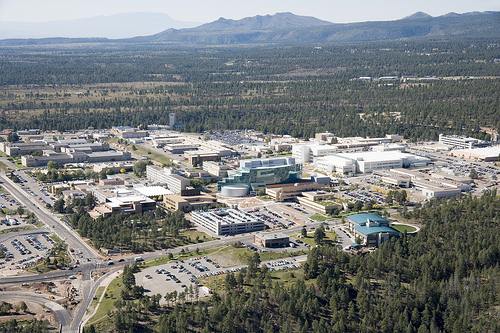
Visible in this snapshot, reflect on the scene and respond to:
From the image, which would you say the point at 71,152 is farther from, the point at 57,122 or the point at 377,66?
the point at 377,66

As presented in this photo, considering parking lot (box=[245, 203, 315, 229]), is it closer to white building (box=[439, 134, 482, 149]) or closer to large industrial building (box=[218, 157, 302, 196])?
large industrial building (box=[218, 157, 302, 196])

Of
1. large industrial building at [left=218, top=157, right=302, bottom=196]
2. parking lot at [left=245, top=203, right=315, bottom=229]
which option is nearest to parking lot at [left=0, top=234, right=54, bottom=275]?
parking lot at [left=245, top=203, right=315, bottom=229]

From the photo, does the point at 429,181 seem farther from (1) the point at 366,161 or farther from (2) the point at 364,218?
(2) the point at 364,218

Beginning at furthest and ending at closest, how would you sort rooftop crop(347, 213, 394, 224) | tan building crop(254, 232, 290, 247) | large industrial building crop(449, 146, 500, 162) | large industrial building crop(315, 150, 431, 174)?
large industrial building crop(449, 146, 500, 162), large industrial building crop(315, 150, 431, 174), rooftop crop(347, 213, 394, 224), tan building crop(254, 232, 290, 247)

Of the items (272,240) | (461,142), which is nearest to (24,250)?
(272,240)

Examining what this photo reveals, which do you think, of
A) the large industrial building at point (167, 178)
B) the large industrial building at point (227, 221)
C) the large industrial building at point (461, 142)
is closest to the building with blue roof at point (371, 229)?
the large industrial building at point (227, 221)

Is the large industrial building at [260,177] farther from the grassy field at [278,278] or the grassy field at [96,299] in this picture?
the grassy field at [96,299]
